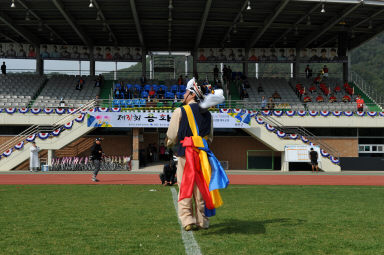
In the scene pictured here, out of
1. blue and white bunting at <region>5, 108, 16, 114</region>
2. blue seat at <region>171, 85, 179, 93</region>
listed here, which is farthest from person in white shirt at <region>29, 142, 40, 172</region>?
blue seat at <region>171, 85, 179, 93</region>

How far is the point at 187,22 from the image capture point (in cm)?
3909

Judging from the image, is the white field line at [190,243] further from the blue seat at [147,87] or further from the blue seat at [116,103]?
the blue seat at [147,87]

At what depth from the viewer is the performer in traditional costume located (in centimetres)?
687

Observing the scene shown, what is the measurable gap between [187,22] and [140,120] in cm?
1235

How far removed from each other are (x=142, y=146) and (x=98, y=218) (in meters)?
26.6

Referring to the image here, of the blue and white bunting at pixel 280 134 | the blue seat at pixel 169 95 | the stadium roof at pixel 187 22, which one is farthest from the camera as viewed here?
the blue seat at pixel 169 95

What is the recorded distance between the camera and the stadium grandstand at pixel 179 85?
31.2 metres

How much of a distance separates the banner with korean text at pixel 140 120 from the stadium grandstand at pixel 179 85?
7 centimetres

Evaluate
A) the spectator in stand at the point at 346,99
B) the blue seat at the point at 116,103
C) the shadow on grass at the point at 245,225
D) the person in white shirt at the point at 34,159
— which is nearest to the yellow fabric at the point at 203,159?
the shadow on grass at the point at 245,225

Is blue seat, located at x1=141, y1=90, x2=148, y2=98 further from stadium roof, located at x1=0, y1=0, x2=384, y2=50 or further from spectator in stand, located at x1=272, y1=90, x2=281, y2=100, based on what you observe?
spectator in stand, located at x1=272, y1=90, x2=281, y2=100

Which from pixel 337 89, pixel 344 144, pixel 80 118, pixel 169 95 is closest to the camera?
pixel 80 118

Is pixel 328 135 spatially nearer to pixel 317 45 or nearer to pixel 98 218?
pixel 317 45

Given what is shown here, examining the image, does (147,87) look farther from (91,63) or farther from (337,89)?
(337,89)

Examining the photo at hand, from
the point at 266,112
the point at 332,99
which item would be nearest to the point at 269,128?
the point at 266,112
